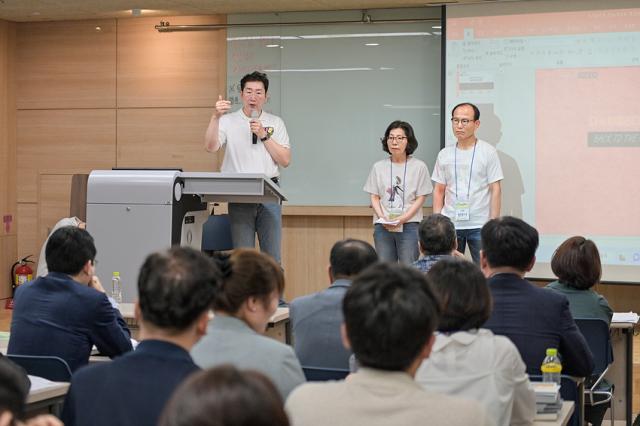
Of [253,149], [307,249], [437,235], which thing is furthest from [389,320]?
[307,249]

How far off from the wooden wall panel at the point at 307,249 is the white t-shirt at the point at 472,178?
4.88 ft

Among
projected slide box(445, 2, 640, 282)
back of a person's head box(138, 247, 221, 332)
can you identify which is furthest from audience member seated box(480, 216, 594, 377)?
projected slide box(445, 2, 640, 282)

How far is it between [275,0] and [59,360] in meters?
5.02

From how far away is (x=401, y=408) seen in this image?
5.77 feet

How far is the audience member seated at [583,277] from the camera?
4.23 m

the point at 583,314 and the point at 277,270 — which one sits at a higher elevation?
the point at 277,270

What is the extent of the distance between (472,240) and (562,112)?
53.7 inches

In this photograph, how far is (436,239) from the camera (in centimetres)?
451

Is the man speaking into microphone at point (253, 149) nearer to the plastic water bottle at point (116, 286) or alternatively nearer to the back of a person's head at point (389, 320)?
the plastic water bottle at point (116, 286)

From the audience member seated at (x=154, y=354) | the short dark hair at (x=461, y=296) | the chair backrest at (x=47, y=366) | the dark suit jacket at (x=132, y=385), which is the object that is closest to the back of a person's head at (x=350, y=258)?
the short dark hair at (x=461, y=296)

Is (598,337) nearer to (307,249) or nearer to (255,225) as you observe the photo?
(255,225)

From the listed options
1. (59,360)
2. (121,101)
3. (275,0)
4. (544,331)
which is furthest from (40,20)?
(544,331)

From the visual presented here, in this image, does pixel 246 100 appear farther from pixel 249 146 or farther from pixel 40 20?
pixel 40 20

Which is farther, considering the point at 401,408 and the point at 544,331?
the point at 544,331
